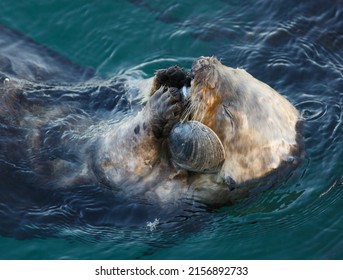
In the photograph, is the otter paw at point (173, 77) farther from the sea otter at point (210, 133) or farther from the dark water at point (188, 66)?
the dark water at point (188, 66)

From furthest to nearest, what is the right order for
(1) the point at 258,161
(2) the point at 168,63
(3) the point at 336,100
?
1. (2) the point at 168,63
2. (3) the point at 336,100
3. (1) the point at 258,161

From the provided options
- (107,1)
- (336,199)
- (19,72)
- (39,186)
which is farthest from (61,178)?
(107,1)

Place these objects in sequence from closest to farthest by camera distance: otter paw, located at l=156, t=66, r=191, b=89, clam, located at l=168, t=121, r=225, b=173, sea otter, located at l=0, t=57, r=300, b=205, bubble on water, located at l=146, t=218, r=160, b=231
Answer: clam, located at l=168, t=121, r=225, b=173, sea otter, located at l=0, t=57, r=300, b=205, otter paw, located at l=156, t=66, r=191, b=89, bubble on water, located at l=146, t=218, r=160, b=231

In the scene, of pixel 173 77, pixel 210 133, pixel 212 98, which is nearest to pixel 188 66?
pixel 173 77

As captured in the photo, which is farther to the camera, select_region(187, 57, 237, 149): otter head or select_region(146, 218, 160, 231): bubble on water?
select_region(146, 218, 160, 231): bubble on water

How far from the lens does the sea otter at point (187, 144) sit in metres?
4.29

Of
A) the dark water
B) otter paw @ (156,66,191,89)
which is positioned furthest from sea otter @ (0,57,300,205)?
the dark water

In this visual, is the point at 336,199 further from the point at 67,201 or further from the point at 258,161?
the point at 67,201

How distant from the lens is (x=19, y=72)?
17.6 ft

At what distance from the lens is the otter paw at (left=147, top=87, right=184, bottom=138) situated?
4281 mm

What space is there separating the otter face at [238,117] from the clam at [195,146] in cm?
9

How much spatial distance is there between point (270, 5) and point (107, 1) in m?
1.63

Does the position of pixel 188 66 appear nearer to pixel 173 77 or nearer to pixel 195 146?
pixel 173 77

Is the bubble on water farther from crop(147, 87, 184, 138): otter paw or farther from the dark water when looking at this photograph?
crop(147, 87, 184, 138): otter paw
